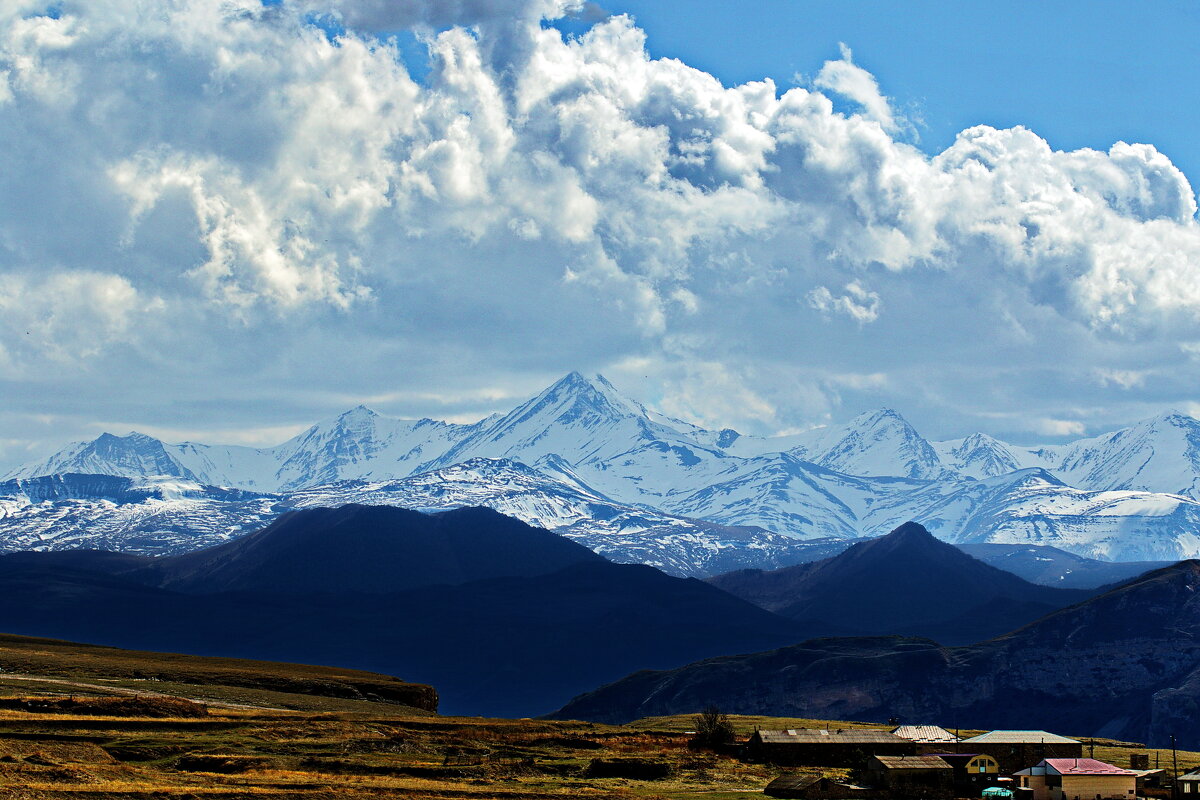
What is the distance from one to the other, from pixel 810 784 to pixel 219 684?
101 metres

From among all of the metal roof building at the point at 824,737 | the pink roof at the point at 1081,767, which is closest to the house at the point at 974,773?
the pink roof at the point at 1081,767

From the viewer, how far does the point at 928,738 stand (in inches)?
6058

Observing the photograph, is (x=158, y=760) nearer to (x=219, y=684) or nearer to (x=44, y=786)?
(x=44, y=786)

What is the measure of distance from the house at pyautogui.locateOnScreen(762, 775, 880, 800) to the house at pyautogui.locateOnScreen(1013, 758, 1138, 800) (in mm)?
13524

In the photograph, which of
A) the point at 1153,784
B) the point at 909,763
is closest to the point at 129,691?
the point at 909,763

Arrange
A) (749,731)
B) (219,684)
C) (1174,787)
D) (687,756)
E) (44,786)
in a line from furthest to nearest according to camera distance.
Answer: (219,684), (749,731), (687,756), (1174,787), (44,786)

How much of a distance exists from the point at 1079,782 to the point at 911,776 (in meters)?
13.0

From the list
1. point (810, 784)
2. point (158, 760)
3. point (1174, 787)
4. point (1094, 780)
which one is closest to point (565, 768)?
point (810, 784)

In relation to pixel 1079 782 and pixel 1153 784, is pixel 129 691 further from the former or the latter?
pixel 1153 784

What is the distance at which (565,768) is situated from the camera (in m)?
125

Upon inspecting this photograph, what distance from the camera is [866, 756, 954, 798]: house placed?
11906 cm

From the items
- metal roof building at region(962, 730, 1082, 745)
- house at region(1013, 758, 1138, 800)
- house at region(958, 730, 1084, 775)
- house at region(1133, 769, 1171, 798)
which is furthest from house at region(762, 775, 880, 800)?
metal roof building at region(962, 730, 1082, 745)

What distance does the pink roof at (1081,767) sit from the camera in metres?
118

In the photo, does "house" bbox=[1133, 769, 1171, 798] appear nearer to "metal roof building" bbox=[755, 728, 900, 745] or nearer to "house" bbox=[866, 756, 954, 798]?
"house" bbox=[866, 756, 954, 798]
